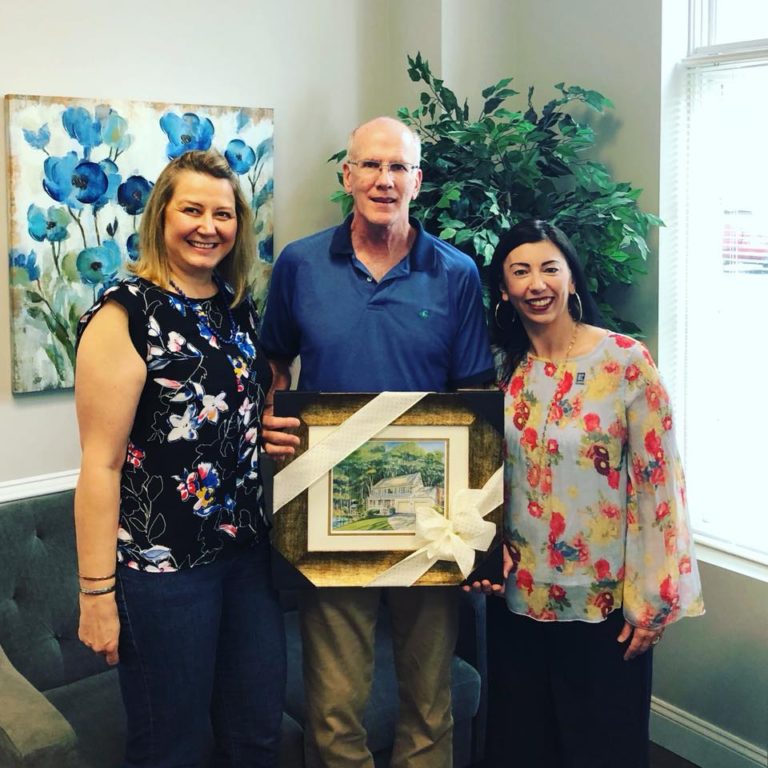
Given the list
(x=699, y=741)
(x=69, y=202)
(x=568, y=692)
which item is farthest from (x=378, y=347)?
(x=699, y=741)

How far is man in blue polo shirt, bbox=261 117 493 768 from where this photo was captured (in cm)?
186

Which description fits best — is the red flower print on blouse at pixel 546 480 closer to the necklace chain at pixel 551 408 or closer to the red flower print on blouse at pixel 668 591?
the necklace chain at pixel 551 408

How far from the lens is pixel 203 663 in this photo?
1681 millimetres

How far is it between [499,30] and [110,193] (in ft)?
4.65

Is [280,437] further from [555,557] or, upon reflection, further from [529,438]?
[555,557]

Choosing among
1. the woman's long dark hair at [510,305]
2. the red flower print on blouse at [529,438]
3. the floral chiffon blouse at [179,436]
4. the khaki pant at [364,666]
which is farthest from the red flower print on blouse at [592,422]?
Result: the floral chiffon blouse at [179,436]

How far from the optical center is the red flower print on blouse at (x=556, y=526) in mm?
1830

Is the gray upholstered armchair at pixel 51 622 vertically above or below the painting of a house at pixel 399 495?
Result: below

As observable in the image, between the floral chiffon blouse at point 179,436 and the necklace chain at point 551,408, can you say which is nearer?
the floral chiffon blouse at point 179,436

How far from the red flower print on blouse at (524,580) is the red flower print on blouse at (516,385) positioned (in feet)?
1.18

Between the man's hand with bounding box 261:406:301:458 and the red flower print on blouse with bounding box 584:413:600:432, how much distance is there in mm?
555

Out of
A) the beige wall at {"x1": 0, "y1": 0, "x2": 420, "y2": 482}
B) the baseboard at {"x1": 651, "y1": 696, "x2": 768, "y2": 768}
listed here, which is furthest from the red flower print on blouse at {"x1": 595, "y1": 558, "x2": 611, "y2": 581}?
the beige wall at {"x1": 0, "y1": 0, "x2": 420, "y2": 482}

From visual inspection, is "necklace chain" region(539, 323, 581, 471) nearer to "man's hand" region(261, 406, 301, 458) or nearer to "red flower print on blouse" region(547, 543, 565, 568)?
"red flower print on blouse" region(547, 543, 565, 568)

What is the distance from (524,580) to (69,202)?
60.7 inches
